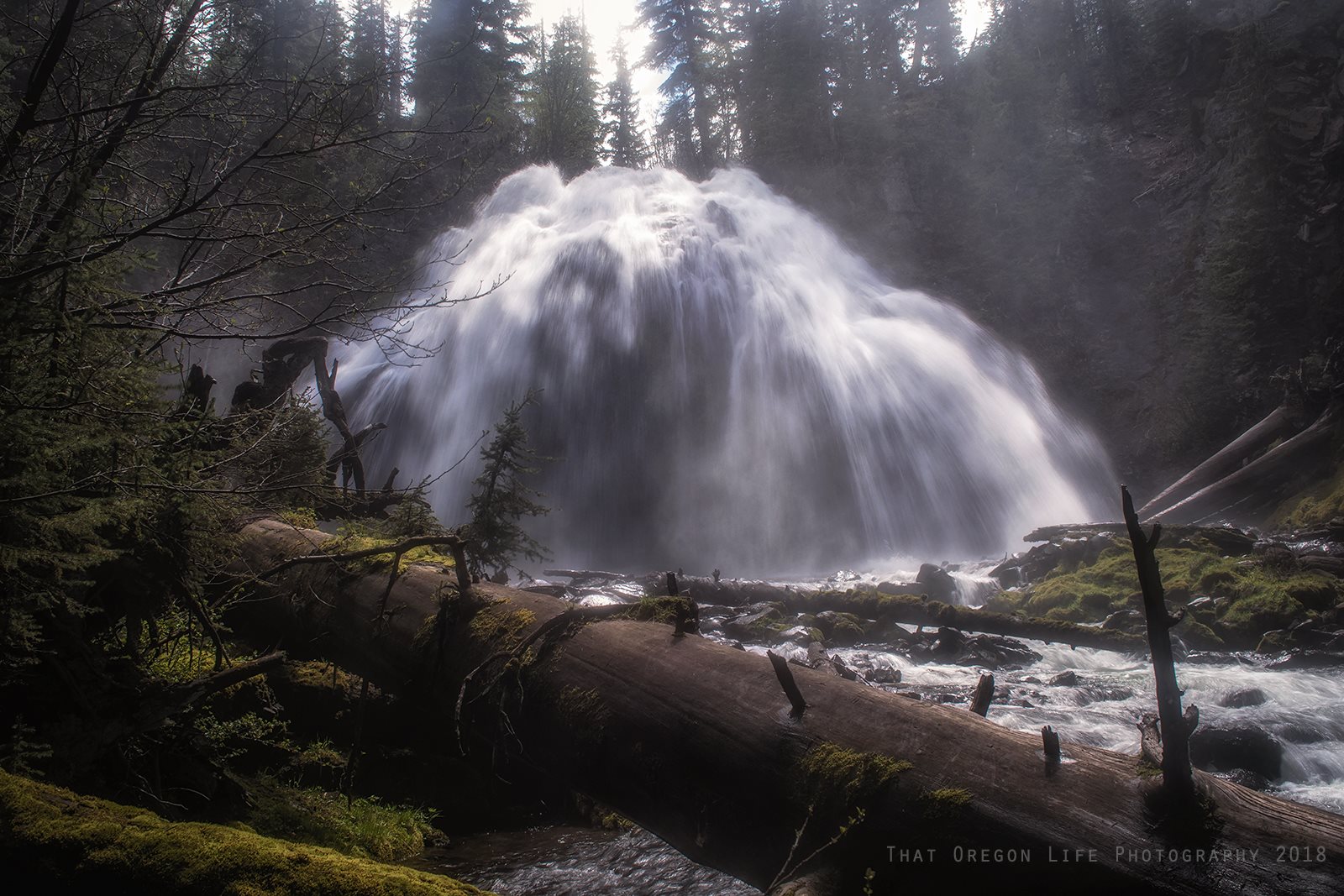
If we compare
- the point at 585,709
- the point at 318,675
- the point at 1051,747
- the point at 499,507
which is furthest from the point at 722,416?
the point at 1051,747

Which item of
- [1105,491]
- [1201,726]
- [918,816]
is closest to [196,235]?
[918,816]

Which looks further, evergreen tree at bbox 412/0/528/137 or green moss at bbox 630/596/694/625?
evergreen tree at bbox 412/0/528/137

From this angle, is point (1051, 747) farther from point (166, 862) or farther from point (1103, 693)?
point (1103, 693)

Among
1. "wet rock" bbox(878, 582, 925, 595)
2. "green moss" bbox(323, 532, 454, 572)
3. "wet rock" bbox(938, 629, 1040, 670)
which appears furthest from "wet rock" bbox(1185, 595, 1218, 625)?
"green moss" bbox(323, 532, 454, 572)

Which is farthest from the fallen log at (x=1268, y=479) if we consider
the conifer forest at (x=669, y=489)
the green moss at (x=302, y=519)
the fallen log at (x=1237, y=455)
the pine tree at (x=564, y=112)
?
the pine tree at (x=564, y=112)

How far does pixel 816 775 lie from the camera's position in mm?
2512

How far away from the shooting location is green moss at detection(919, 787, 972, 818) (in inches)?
87.9

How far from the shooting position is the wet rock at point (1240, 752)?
584 centimetres

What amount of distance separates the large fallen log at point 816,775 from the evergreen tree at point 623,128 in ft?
152

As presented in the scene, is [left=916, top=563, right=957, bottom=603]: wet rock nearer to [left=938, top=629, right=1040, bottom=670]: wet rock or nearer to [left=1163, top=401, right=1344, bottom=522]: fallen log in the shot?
[left=938, top=629, right=1040, bottom=670]: wet rock

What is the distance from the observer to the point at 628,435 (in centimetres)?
2153

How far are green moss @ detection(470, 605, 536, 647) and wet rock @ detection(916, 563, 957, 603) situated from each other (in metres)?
10.3

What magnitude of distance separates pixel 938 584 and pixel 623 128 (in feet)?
141

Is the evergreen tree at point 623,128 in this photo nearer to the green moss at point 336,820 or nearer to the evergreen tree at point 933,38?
the evergreen tree at point 933,38
